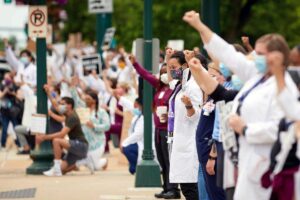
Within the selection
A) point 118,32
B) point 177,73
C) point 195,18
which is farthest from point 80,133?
point 118,32

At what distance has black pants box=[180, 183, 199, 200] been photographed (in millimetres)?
14344

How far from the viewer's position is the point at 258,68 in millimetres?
9508

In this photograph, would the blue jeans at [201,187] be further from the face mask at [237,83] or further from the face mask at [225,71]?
the face mask at [237,83]

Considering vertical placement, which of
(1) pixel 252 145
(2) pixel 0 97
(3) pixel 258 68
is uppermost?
(3) pixel 258 68

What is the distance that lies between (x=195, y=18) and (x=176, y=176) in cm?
461

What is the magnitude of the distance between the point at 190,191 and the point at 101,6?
21983 mm

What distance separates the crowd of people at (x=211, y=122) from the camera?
930 centimetres

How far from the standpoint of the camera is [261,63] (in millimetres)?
9422

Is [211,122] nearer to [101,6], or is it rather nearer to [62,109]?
[62,109]

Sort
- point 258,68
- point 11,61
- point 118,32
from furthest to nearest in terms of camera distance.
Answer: point 118,32 → point 11,61 → point 258,68

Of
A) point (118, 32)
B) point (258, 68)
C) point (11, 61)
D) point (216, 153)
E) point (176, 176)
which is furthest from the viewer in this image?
point (118, 32)

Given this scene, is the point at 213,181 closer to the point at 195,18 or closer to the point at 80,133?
the point at 195,18

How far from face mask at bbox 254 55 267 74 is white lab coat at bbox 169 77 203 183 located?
4590 mm

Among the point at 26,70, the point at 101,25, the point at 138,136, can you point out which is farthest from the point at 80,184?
the point at 101,25
